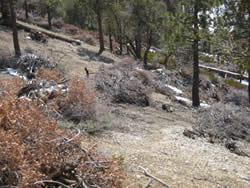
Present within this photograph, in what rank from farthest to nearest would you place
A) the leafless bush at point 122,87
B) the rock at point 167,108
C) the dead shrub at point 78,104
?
the rock at point 167,108, the leafless bush at point 122,87, the dead shrub at point 78,104

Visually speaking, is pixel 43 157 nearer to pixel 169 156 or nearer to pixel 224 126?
pixel 169 156

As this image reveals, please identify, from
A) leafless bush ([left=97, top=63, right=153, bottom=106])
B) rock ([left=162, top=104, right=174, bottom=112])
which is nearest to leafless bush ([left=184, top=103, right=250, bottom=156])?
rock ([left=162, top=104, right=174, bottom=112])

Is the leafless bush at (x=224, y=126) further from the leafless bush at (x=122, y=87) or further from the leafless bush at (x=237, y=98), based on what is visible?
the leafless bush at (x=237, y=98)

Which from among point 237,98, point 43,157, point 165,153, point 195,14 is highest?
point 195,14

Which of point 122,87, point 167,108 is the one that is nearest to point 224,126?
point 167,108

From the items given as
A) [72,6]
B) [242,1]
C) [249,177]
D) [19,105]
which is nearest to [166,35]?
[242,1]

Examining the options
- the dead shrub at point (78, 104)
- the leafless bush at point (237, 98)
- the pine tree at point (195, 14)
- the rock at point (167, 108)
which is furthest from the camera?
the leafless bush at point (237, 98)

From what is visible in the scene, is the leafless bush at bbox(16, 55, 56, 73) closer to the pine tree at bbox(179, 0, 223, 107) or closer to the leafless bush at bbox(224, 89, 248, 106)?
the pine tree at bbox(179, 0, 223, 107)

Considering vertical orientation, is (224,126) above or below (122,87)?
below

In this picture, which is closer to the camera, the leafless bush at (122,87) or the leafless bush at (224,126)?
the leafless bush at (224,126)

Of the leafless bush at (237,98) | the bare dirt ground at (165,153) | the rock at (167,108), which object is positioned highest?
the bare dirt ground at (165,153)

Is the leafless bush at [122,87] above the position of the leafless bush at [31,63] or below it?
below

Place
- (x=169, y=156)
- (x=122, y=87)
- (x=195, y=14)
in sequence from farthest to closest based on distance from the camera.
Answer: (x=195, y=14)
(x=122, y=87)
(x=169, y=156)

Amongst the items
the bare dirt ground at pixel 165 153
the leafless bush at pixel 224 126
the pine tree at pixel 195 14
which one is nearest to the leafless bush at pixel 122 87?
the bare dirt ground at pixel 165 153
